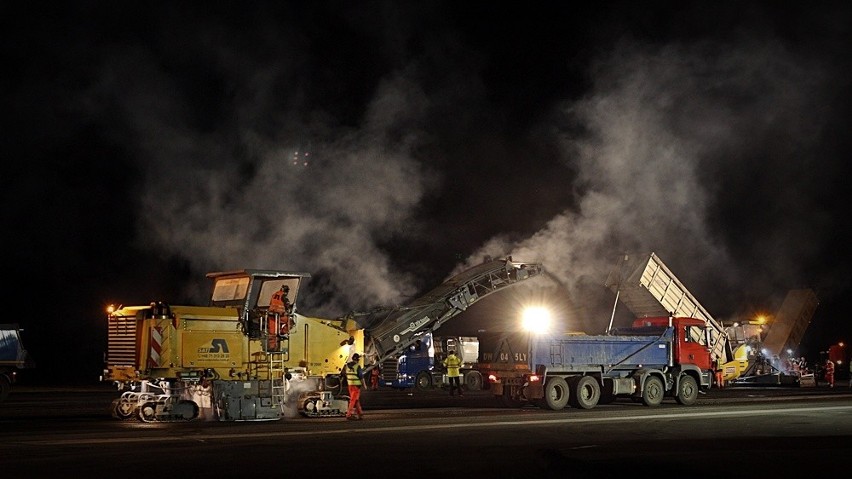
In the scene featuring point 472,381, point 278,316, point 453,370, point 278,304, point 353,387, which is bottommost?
point 353,387

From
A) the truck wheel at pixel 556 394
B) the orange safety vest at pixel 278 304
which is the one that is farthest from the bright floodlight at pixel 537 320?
the orange safety vest at pixel 278 304

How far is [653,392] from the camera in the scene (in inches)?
1193

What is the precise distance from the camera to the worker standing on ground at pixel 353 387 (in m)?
24.6

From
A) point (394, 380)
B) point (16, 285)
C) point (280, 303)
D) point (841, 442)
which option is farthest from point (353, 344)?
Result: point (16, 285)

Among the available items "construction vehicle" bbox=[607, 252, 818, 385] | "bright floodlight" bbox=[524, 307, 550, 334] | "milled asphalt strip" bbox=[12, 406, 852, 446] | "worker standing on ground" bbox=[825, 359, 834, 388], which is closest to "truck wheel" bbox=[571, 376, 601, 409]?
"bright floodlight" bbox=[524, 307, 550, 334]

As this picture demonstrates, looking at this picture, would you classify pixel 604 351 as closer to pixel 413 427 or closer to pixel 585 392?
pixel 585 392

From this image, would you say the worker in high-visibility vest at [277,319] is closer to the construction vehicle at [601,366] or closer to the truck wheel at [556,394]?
the construction vehicle at [601,366]

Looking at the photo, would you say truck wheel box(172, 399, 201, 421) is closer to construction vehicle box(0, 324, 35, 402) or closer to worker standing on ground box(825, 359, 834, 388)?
construction vehicle box(0, 324, 35, 402)

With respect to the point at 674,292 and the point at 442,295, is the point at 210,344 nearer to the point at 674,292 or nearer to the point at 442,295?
the point at 442,295

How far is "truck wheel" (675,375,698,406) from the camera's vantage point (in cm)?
3070

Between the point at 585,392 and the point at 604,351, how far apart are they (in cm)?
146

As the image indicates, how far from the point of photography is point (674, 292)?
3469cm

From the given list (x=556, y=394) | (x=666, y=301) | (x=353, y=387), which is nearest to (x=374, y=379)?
(x=666, y=301)

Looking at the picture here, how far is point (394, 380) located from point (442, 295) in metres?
13.7
